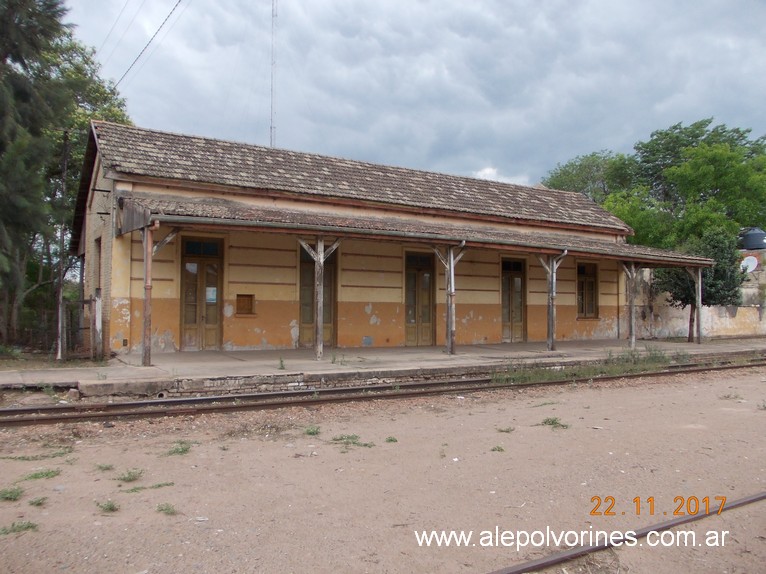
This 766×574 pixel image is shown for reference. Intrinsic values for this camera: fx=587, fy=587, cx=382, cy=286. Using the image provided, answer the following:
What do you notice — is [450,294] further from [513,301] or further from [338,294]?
[513,301]

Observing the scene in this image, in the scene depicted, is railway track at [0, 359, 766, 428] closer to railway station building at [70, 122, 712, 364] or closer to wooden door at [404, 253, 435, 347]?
railway station building at [70, 122, 712, 364]

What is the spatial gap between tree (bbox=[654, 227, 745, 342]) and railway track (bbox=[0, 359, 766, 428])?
975 cm

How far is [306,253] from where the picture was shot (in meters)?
14.9

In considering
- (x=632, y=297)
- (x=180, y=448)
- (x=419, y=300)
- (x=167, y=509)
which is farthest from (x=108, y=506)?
(x=632, y=297)

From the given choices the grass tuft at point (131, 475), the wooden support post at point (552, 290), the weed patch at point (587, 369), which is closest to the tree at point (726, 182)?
the wooden support post at point (552, 290)

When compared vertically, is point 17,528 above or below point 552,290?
below

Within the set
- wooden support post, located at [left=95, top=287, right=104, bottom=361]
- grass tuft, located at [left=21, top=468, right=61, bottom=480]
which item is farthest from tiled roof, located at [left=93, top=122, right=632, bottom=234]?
grass tuft, located at [left=21, top=468, right=61, bottom=480]

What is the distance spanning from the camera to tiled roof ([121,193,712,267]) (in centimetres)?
1110

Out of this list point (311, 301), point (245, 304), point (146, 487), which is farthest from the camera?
point (311, 301)

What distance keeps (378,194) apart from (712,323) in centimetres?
1446

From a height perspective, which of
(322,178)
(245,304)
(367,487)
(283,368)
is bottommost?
(367,487)

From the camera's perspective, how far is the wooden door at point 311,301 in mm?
14844

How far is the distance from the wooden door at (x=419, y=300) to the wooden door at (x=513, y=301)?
8.94 ft

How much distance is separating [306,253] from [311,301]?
123 centimetres
